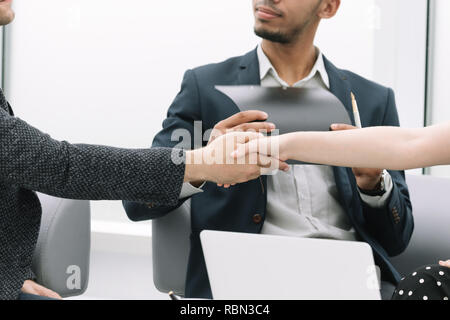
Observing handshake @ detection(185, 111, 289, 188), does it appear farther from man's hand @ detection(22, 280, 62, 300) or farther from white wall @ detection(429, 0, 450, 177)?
white wall @ detection(429, 0, 450, 177)

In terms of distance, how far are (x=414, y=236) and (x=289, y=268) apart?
31.2 inches

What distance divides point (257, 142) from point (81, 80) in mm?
1685

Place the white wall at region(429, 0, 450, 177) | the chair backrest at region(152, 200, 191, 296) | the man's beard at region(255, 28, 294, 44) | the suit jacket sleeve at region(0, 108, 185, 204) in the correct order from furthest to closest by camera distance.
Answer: the white wall at region(429, 0, 450, 177) < the chair backrest at region(152, 200, 191, 296) < the man's beard at region(255, 28, 294, 44) < the suit jacket sleeve at region(0, 108, 185, 204)

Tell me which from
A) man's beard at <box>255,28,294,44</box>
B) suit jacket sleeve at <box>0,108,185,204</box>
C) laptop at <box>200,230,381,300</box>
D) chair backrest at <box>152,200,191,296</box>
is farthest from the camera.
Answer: chair backrest at <box>152,200,191,296</box>

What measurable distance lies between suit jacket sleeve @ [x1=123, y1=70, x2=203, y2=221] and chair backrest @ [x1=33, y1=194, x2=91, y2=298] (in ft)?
0.41

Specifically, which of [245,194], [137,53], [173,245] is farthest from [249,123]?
[137,53]

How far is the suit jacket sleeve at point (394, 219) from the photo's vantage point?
1334 millimetres

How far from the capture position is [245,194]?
1.38 metres

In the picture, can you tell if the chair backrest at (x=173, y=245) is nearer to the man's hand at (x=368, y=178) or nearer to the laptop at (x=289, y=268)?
the man's hand at (x=368, y=178)

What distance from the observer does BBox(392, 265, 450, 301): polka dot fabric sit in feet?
3.32

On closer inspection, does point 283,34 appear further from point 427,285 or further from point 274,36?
point 427,285

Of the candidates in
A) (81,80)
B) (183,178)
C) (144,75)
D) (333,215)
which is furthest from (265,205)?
(81,80)

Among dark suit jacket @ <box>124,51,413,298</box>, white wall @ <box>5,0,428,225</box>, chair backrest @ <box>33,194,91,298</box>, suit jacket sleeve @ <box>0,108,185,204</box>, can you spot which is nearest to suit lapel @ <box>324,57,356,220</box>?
dark suit jacket @ <box>124,51,413,298</box>

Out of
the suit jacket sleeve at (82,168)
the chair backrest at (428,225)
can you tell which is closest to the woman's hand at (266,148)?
the suit jacket sleeve at (82,168)
